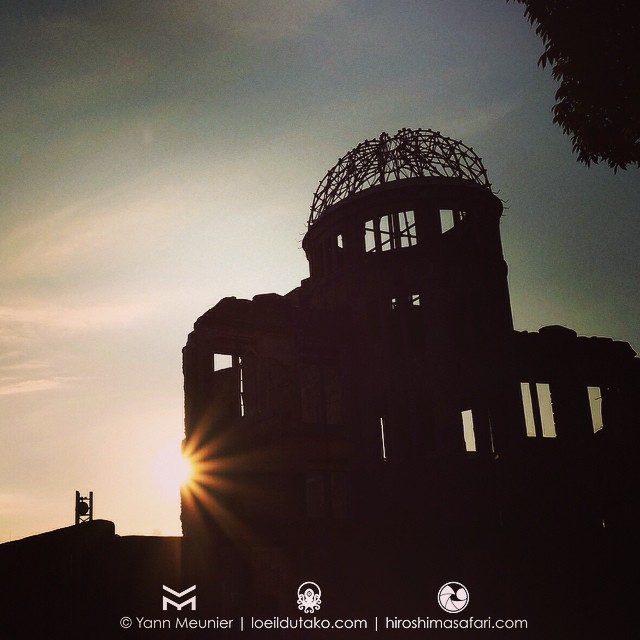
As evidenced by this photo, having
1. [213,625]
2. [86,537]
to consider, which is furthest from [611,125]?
[213,625]

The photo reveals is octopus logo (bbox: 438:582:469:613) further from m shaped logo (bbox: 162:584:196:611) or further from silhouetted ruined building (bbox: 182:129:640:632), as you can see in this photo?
m shaped logo (bbox: 162:584:196:611)

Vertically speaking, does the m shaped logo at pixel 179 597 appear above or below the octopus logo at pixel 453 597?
above

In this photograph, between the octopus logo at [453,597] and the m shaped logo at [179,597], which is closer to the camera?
the m shaped logo at [179,597]

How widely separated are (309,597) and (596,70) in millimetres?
15963

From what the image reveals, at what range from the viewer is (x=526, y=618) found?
20297mm

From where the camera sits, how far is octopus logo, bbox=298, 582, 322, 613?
2010 cm

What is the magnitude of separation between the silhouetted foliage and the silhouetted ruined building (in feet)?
45.5

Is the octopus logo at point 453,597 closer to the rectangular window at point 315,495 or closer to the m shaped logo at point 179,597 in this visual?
the m shaped logo at point 179,597

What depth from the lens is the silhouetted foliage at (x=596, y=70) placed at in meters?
10.6

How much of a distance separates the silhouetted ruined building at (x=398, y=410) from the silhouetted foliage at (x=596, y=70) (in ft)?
45.5

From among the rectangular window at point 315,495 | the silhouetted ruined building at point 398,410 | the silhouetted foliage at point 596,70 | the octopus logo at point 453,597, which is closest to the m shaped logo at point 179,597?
the silhouetted ruined building at point 398,410

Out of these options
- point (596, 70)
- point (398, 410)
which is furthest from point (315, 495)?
point (596, 70)

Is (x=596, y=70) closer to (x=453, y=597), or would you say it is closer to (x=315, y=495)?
(x=453, y=597)

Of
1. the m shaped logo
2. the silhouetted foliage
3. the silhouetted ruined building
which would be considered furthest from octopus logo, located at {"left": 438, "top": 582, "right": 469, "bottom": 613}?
the silhouetted foliage
